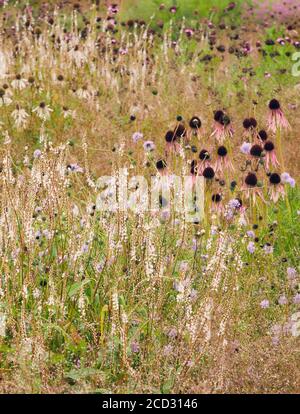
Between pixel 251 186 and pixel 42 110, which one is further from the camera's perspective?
pixel 42 110

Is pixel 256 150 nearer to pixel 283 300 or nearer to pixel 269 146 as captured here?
pixel 269 146

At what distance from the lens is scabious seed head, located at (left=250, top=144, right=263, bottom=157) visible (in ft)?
14.2

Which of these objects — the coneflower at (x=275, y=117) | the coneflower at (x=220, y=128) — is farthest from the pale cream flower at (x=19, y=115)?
the coneflower at (x=275, y=117)

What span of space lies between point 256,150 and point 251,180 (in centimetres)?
17

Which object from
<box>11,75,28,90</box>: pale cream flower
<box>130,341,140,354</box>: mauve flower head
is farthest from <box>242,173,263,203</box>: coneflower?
<box>11,75,28,90</box>: pale cream flower

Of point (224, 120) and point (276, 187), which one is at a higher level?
point (224, 120)

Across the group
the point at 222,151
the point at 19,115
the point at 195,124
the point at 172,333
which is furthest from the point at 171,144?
the point at 19,115

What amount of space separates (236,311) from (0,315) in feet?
3.57

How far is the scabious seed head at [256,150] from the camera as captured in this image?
171 inches

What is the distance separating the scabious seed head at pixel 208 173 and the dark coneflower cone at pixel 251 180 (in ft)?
0.69

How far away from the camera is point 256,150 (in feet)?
14.3

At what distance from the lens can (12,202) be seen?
11.0 feet

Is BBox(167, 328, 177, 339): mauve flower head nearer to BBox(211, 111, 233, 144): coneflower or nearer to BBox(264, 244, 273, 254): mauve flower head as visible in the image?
BBox(264, 244, 273, 254): mauve flower head
